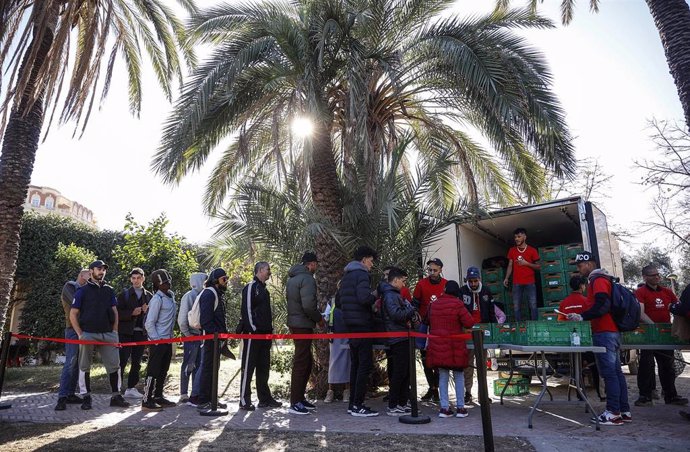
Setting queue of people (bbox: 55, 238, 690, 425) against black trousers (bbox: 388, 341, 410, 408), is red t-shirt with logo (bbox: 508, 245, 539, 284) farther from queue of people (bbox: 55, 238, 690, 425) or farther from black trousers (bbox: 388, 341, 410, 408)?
black trousers (bbox: 388, 341, 410, 408)

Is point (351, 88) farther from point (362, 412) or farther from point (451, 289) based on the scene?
point (362, 412)

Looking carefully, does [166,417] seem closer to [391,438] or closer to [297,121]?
[391,438]

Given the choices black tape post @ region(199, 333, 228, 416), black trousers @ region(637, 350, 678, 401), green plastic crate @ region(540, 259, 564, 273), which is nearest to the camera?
black tape post @ region(199, 333, 228, 416)

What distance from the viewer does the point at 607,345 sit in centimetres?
561

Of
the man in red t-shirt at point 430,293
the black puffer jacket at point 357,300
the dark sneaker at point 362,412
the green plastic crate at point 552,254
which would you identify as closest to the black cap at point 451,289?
the man in red t-shirt at point 430,293

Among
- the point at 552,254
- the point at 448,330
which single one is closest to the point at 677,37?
the point at 552,254

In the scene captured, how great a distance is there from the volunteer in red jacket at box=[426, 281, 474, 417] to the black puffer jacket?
32.5 inches

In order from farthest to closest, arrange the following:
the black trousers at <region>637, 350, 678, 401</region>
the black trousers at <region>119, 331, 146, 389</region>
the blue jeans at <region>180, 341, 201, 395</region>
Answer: the black trousers at <region>119, 331, 146, 389</region>
the blue jeans at <region>180, 341, 201, 395</region>
the black trousers at <region>637, 350, 678, 401</region>

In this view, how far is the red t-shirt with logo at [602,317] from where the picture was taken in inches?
221

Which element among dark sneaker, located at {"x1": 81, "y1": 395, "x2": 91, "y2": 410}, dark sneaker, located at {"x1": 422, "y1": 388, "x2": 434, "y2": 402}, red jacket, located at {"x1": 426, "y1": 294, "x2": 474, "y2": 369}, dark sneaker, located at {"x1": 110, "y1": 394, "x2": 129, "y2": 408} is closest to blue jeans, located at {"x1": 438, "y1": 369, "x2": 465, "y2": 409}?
red jacket, located at {"x1": 426, "y1": 294, "x2": 474, "y2": 369}

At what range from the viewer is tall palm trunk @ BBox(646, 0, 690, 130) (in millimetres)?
6820

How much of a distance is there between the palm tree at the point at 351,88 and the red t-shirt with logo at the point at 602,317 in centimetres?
299

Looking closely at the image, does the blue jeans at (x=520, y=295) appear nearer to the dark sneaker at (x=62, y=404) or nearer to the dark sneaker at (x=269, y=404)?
the dark sneaker at (x=269, y=404)

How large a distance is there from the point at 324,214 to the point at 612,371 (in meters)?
5.22
